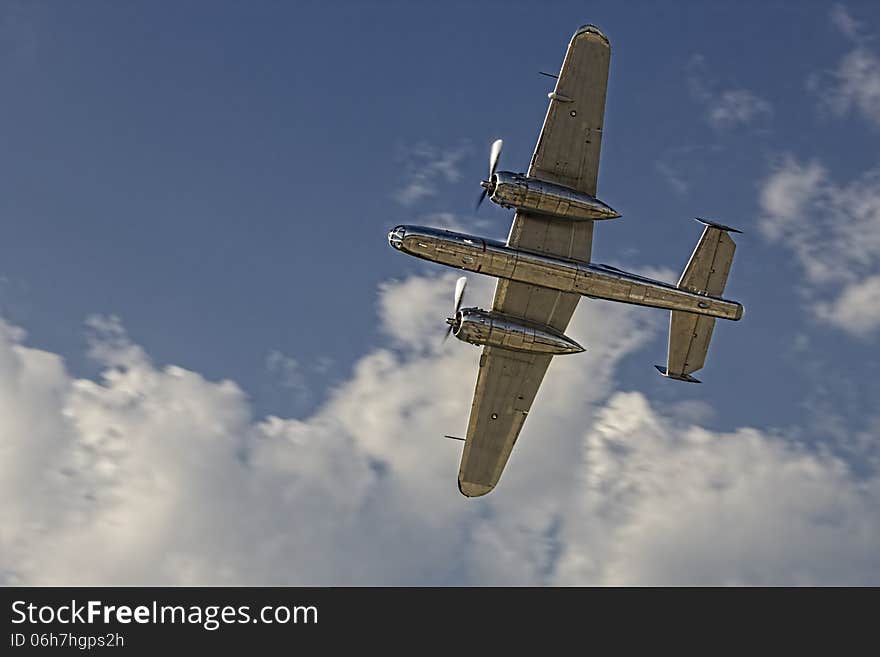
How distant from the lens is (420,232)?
49.1m

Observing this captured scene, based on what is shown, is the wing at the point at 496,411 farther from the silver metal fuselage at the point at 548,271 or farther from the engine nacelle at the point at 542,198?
the engine nacelle at the point at 542,198

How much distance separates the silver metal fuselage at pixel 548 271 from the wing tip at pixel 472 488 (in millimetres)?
11803

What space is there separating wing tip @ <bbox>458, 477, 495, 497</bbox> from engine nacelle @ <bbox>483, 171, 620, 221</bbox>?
598 inches

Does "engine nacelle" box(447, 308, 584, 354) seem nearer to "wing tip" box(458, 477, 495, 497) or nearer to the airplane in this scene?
the airplane

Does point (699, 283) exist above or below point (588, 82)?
below

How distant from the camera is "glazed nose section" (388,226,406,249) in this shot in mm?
49031

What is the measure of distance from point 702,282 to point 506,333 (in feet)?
34.6

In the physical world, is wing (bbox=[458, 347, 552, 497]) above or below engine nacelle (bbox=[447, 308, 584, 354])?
below

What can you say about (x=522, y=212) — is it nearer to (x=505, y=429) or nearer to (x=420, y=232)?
(x=420, y=232)

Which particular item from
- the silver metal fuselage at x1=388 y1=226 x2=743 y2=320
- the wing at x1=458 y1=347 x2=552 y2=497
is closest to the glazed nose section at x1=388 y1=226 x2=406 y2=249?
the silver metal fuselage at x1=388 y1=226 x2=743 y2=320

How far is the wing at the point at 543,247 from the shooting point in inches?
1971

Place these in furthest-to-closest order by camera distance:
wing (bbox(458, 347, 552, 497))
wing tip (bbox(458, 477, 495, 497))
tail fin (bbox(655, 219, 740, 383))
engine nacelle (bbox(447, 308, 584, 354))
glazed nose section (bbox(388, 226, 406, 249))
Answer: wing tip (bbox(458, 477, 495, 497)), wing (bbox(458, 347, 552, 497)), tail fin (bbox(655, 219, 740, 383)), engine nacelle (bbox(447, 308, 584, 354)), glazed nose section (bbox(388, 226, 406, 249))

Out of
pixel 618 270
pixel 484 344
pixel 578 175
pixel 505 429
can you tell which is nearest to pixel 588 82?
pixel 578 175
